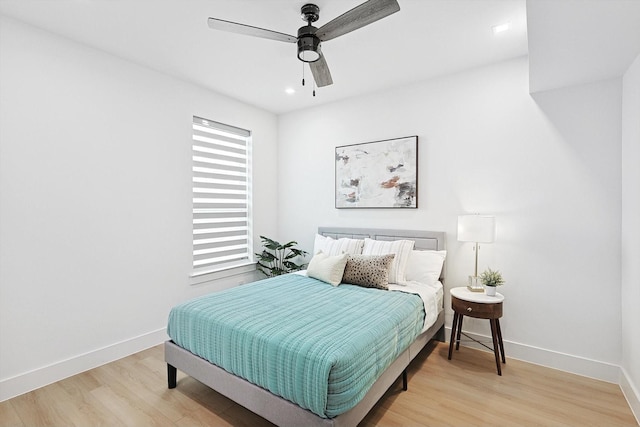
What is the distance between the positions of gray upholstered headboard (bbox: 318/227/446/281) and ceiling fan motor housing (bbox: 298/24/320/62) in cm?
212

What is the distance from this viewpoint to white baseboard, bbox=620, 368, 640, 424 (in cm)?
207

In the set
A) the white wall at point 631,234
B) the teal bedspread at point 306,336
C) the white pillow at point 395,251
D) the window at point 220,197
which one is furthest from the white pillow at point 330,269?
the white wall at point 631,234

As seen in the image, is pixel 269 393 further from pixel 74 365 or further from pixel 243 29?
pixel 243 29

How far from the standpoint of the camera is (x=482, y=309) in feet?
8.68

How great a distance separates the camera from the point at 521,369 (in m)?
2.72

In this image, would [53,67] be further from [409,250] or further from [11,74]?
[409,250]

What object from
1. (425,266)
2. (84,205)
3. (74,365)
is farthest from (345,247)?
(74,365)

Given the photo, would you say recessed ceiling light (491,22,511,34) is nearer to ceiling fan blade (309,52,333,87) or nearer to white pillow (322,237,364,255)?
ceiling fan blade (309,52,333,87)

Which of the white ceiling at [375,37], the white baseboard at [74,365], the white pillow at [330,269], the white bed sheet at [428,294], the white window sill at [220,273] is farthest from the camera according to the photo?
the white window sill at [220,273]

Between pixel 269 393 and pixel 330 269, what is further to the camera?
pixel 330 269

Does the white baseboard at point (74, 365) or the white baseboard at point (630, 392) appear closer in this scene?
the white baseboard at point (630, 392)

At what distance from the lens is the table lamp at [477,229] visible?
279cm

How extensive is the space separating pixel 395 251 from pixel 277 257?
1.92m

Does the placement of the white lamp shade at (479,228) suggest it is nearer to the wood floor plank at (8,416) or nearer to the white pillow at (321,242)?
the white pillow at (321,242)
